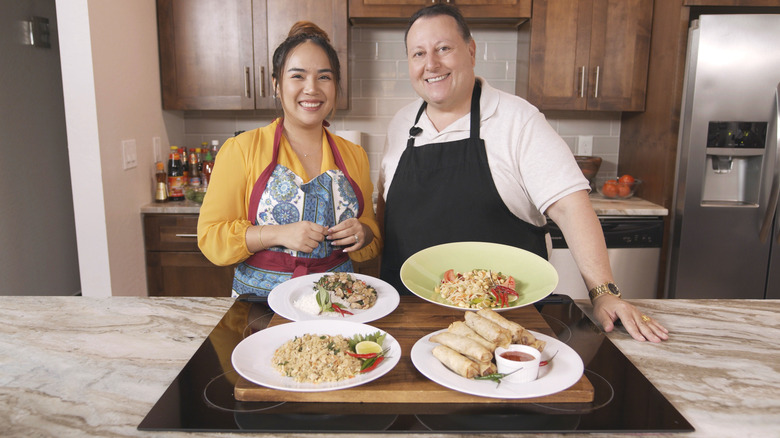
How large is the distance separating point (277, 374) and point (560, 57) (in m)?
2.69

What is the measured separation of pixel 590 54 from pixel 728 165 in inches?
36.2

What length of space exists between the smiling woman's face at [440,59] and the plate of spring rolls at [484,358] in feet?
2.75

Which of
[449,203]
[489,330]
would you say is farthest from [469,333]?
[449,203]

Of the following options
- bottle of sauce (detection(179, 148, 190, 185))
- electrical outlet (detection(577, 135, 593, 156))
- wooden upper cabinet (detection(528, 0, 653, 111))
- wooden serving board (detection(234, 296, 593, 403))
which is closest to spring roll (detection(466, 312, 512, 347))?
wooden serving board (detection(234, 296, 593, 403))

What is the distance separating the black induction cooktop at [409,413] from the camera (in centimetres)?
91

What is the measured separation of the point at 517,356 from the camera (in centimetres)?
104

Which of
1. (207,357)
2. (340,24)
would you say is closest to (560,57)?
(340,24)

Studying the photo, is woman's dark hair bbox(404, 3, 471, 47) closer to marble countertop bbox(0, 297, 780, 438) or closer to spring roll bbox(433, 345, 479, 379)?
marble countertop bbox(0, 297, 780, 438)

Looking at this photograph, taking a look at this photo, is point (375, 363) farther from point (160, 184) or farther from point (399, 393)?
point (160, 184)

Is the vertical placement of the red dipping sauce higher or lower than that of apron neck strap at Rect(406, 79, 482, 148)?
lower

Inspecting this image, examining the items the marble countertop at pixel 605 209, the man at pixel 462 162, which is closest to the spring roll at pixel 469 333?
the man at pixel 462 162

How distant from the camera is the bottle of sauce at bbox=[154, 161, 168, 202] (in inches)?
122

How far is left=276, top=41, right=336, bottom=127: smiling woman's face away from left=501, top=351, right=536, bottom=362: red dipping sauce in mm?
1035

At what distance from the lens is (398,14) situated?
3.09 metres
